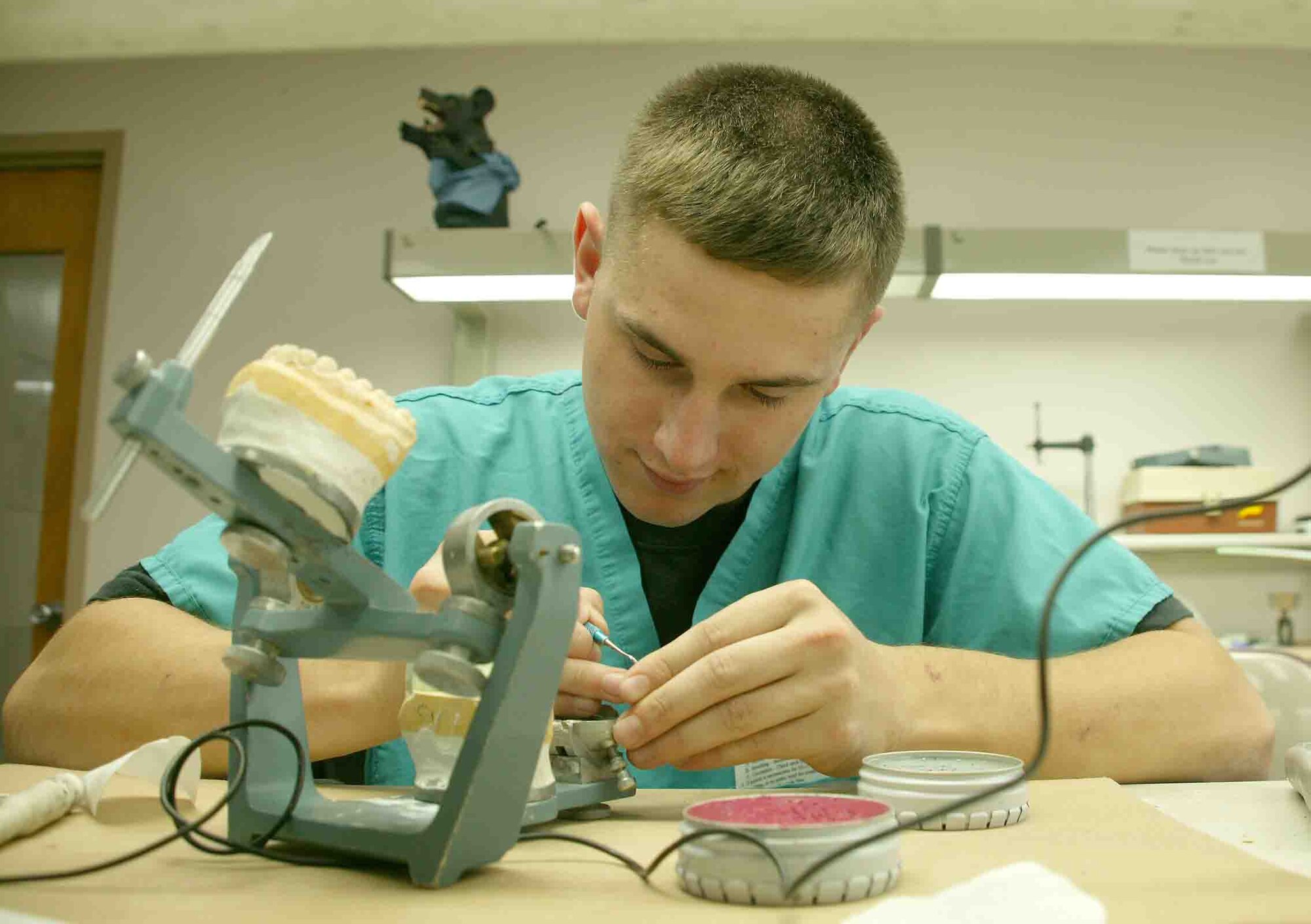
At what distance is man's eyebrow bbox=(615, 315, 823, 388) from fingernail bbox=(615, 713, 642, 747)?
0.32 meters

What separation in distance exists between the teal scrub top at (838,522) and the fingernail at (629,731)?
0.40 m

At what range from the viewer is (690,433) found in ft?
3.00

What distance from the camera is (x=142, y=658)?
949 mm

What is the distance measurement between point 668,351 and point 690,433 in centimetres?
8

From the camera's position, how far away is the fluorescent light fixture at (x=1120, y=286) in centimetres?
247

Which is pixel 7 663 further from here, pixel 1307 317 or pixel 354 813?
pixel 1307 317

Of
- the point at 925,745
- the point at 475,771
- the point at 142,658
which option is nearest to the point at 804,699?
the point at 925,745

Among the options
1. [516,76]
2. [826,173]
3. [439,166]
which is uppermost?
[516,76]

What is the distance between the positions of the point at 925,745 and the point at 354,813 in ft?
1.69

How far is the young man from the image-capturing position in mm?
790

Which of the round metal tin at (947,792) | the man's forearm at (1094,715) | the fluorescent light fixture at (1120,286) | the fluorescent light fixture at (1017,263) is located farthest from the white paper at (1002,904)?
the fluorescent light fixture at (1120,286)

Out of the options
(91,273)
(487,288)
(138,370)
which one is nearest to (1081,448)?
(487,288)

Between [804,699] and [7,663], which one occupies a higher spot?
[804,699]

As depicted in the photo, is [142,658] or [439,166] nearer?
[142,658]
